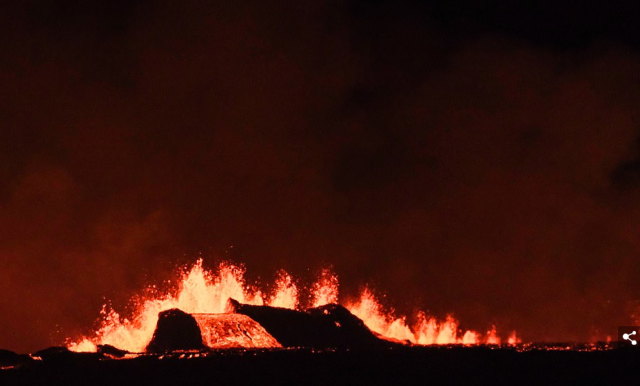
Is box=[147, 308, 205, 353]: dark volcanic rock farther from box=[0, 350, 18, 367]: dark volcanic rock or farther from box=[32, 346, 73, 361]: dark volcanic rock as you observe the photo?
box=[0, 350, 18, 367]: dark volcanic rock

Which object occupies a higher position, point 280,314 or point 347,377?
point 280,314

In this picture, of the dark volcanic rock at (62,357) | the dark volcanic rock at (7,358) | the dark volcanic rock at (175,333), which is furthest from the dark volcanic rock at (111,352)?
the dark volcanic rock at (7,358)

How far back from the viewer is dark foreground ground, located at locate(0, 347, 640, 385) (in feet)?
122

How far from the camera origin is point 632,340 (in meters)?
52.7

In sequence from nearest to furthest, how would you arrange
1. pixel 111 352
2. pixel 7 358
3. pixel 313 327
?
1. pixel 7 358
2. pixel 111 352
3. pixel 313 327

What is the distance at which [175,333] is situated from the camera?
186 ft

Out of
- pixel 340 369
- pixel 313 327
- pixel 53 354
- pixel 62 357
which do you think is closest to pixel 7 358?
pixel 53 354

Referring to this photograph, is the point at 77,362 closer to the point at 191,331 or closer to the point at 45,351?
the point at 45,351

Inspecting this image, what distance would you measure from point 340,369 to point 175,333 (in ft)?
72.0

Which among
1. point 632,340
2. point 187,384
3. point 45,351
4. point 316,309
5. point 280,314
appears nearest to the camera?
point 187,384

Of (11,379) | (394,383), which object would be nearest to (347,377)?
(394,383)

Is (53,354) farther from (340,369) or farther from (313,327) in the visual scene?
(313,327)

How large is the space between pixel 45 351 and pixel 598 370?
112 feet

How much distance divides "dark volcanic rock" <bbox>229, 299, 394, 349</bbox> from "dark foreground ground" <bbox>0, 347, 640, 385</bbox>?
Result: 57.0 feet
